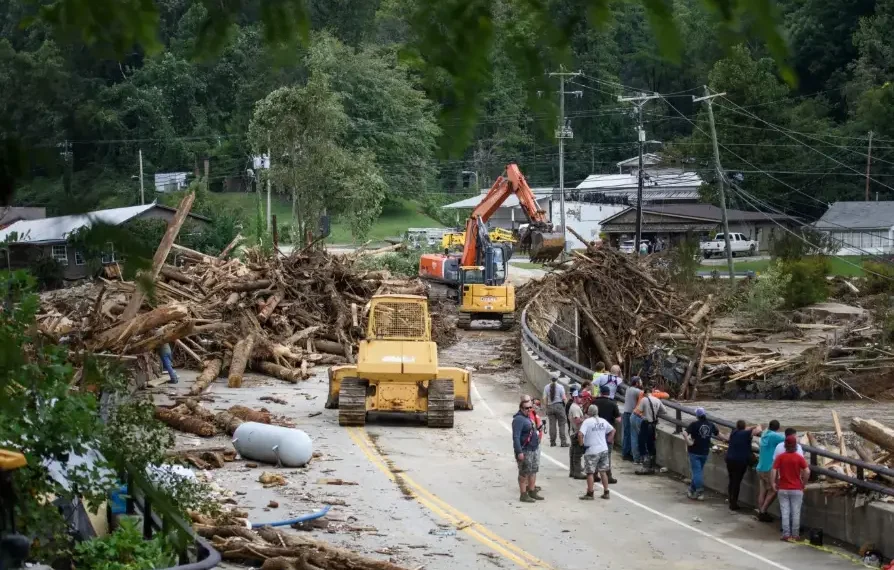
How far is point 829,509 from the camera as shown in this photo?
1744 cm

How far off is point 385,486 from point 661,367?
1922 centimetres

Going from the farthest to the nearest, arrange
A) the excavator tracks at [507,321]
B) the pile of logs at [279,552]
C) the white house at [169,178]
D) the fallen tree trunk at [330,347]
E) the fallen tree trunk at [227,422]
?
1. the excavator tracks at [507,321]
2. the fallen tree trunk at [330,347]
3. the white house at [169,178]
4. the fallen tree trunk at [227,422]
5. the pile of logs at [279,552]

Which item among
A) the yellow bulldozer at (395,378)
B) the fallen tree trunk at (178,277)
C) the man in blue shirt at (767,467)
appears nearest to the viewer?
the man in blue shirt at (767,467)

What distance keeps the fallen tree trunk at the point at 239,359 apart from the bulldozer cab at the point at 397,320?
6641 mm

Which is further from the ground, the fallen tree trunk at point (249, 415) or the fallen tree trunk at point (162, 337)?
the fallen tree trunk at point (162, 337)

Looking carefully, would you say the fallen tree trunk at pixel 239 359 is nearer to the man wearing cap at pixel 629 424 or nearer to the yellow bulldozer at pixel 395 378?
the yellow bulldozer at pixel 395 378

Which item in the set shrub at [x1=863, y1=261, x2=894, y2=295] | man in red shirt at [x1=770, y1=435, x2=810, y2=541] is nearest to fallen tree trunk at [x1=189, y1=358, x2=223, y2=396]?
man in red shirt at [x1=770, y1=435, x2=810, y2=541]

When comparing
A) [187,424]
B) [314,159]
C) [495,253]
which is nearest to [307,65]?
[187,424]

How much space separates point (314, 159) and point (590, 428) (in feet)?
140

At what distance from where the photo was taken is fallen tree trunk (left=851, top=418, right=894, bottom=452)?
17.3 meters

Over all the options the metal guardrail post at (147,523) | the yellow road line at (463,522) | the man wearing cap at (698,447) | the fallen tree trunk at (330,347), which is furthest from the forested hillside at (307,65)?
the fallen tree trunk at (330,347)

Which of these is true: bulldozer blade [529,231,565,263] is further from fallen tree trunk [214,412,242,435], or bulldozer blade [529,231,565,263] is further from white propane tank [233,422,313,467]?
white propane tank [233,422,313,467]

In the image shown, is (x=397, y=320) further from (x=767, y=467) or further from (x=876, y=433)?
(x=876, y=433)

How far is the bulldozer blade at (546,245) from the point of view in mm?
41875
